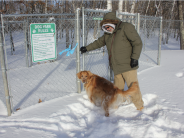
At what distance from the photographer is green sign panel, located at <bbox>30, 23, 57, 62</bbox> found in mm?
3225

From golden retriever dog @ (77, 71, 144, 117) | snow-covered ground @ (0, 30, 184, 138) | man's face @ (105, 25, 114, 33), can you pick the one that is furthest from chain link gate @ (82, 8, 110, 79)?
snow-covered ground @ (0, 30, 184, 138)

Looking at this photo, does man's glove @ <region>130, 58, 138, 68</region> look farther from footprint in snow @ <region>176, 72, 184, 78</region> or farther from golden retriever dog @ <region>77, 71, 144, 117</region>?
footprint in snow @ <region>176, 72, 184, 78</region>

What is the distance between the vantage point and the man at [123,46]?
2.69 metres

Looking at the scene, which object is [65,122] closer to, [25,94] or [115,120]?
[115,120]

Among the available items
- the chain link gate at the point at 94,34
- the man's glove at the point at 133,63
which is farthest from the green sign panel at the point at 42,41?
the man's glove at the point at 133,63

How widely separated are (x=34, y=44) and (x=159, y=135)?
Result: 2903mm

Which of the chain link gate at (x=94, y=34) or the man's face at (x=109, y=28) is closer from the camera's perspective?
the man's face at (x=109, y=28)

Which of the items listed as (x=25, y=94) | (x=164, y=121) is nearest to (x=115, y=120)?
(x=164, y=121)

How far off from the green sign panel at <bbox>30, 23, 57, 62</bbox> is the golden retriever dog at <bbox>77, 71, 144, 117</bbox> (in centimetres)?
95

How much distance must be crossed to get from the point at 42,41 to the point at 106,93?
6.04ft

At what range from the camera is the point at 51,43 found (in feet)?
11.6

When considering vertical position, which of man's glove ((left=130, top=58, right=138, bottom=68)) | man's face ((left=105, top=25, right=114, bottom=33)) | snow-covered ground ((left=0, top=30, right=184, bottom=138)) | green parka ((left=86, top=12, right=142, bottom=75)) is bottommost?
snow-covered ground ((left=0, top=30, right=184, bottom=138))

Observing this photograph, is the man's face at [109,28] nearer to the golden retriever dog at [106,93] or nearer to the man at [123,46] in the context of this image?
the man at [123,46]

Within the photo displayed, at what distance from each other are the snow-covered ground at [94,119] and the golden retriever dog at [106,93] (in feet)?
0.73
